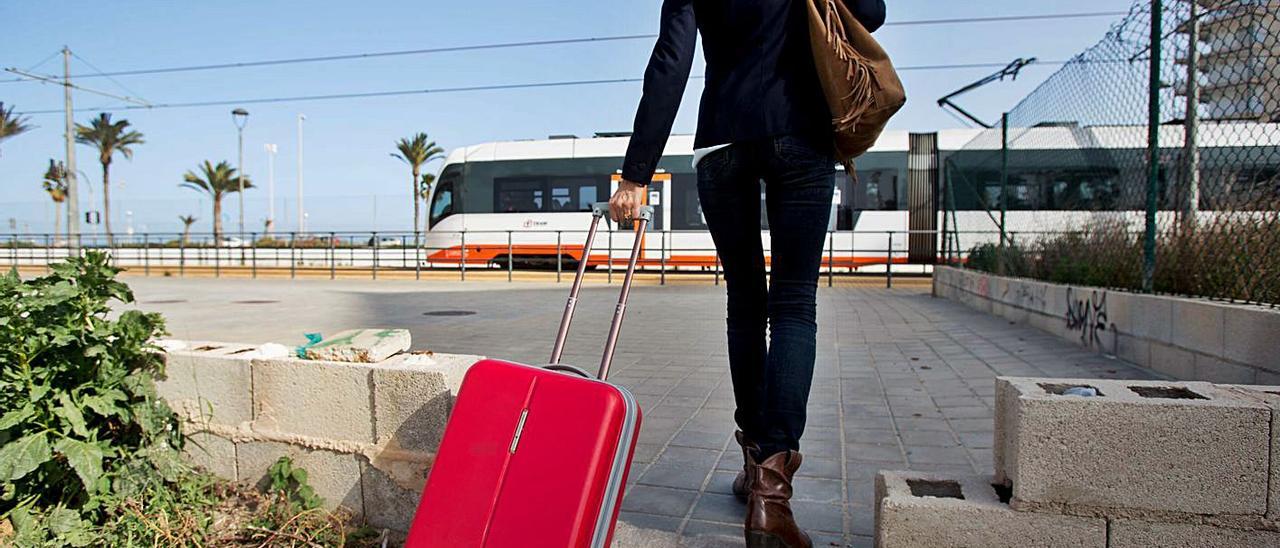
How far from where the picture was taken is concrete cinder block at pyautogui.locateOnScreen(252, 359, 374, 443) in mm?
2354

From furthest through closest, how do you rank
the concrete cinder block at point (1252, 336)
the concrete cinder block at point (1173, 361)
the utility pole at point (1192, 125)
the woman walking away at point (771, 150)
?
the utility pole at point (1192, 125), the concrete cinder block at point (1173, 361), the concrete cinder block at point (1252, 336), the woman walking away at point (771, 150)

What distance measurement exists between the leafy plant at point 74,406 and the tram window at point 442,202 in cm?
1844

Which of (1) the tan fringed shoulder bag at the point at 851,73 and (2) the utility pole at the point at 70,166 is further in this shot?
(2) the utility pole at the point at 70,166

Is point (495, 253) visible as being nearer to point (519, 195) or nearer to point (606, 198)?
point (519, 195)

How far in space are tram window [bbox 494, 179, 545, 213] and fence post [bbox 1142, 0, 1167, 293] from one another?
53.7 feet

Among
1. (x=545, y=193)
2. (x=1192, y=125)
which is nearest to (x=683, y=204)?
(x=545, y=193)

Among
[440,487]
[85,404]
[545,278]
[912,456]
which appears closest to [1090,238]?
[912,456]

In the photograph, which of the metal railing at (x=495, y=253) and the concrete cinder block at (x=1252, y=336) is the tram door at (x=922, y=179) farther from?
the concrete cinder block at (x=1252, y=336)

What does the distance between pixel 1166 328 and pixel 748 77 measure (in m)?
3.32

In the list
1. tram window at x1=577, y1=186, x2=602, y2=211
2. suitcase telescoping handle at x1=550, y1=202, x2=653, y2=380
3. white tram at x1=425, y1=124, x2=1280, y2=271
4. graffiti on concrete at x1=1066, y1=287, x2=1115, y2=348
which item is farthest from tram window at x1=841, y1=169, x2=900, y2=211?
suitcase telescoping handle at x1=550, y1=202, x2=653, y2=380

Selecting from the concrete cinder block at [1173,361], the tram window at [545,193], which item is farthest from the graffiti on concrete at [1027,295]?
the tram window at [545,193]

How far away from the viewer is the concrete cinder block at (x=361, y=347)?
8.06 ft

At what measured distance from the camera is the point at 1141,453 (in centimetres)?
164

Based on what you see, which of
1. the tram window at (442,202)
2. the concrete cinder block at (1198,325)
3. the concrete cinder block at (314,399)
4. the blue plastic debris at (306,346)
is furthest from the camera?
the tram window at (442,202)
